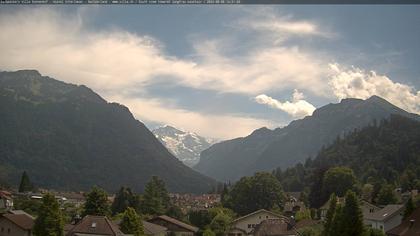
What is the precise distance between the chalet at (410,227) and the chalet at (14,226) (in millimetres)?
26336

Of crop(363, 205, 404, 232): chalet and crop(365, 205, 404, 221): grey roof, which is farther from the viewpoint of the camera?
crop(365, 205, 404, 221): grey roof

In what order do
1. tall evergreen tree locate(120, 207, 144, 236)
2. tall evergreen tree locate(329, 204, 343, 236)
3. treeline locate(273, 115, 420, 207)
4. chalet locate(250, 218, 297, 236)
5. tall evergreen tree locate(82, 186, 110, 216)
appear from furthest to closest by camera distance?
treeline locate(273, 115, 420, 207), tall evergreen tree locate(82, 186, 110, 216), chalet locate(250, 218, 297, 236), tall evergreen tree locate(120, 207, 144, 236), tall evergreen tree locate(329, 204, 343, 236)

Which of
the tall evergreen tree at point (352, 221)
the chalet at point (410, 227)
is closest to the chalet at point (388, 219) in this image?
the chalet at point (410, 227)

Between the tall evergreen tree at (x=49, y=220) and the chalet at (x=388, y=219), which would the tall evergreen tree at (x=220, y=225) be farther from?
the tall evergreen tree at (x=49, y=220)

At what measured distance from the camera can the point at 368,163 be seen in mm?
132750

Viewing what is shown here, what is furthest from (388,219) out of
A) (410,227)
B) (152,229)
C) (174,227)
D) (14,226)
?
(14,226)

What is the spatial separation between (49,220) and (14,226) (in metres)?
7.29

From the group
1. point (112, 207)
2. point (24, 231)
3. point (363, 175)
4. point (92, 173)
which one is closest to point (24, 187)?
point (112, 207)

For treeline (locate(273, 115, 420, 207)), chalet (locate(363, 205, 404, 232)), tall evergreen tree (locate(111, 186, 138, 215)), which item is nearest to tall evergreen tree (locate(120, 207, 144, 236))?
chalet (locate(363, 205, 404, 232))

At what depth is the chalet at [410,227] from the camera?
36.7 metres

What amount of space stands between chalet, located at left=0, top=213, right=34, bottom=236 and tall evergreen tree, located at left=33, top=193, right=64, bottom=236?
17.2ft

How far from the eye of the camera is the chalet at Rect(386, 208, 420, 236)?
3666cm

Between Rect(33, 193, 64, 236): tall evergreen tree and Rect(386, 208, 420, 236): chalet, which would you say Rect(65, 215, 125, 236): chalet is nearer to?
Rect(33, 193, 64, 236): tall evergreen tree

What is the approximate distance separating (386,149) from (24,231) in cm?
11058
